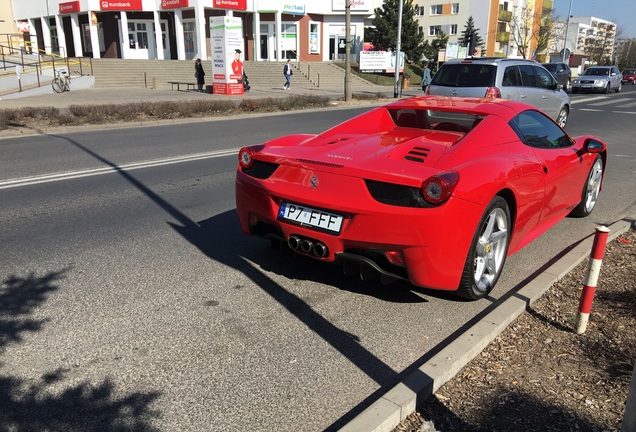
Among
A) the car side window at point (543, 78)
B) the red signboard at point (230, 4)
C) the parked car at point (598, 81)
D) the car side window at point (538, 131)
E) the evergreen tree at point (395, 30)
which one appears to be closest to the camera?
the car side window at point (538, 131)

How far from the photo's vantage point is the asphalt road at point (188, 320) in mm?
2791

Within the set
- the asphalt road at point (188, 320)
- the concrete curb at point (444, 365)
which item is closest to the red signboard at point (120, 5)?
the asphalt road at point (188, 320)

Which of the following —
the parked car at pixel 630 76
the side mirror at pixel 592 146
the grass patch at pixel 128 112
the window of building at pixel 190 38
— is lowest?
the parked car at pixel 630 76

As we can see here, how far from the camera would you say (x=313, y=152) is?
4066 mm

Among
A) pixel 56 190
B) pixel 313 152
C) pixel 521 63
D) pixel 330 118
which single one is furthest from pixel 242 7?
pixel 313 152

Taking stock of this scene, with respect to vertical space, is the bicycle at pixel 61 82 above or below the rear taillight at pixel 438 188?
below

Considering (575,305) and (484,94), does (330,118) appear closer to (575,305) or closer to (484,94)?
(484,94)

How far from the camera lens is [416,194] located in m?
3.45

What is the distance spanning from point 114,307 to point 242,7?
45061mm

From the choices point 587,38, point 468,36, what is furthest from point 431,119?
point 587,38

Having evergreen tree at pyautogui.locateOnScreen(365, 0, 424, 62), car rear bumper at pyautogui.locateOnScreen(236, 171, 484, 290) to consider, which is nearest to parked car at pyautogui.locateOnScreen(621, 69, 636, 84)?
evergreen tree at pyautogui.locateOnScreen(365, 0, 424, 62)

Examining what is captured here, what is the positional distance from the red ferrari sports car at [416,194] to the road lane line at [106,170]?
502 cm

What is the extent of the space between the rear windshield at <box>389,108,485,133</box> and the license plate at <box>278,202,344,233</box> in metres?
1.86

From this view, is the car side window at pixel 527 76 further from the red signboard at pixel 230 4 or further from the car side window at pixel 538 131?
the red signboard at pixel 230 4
